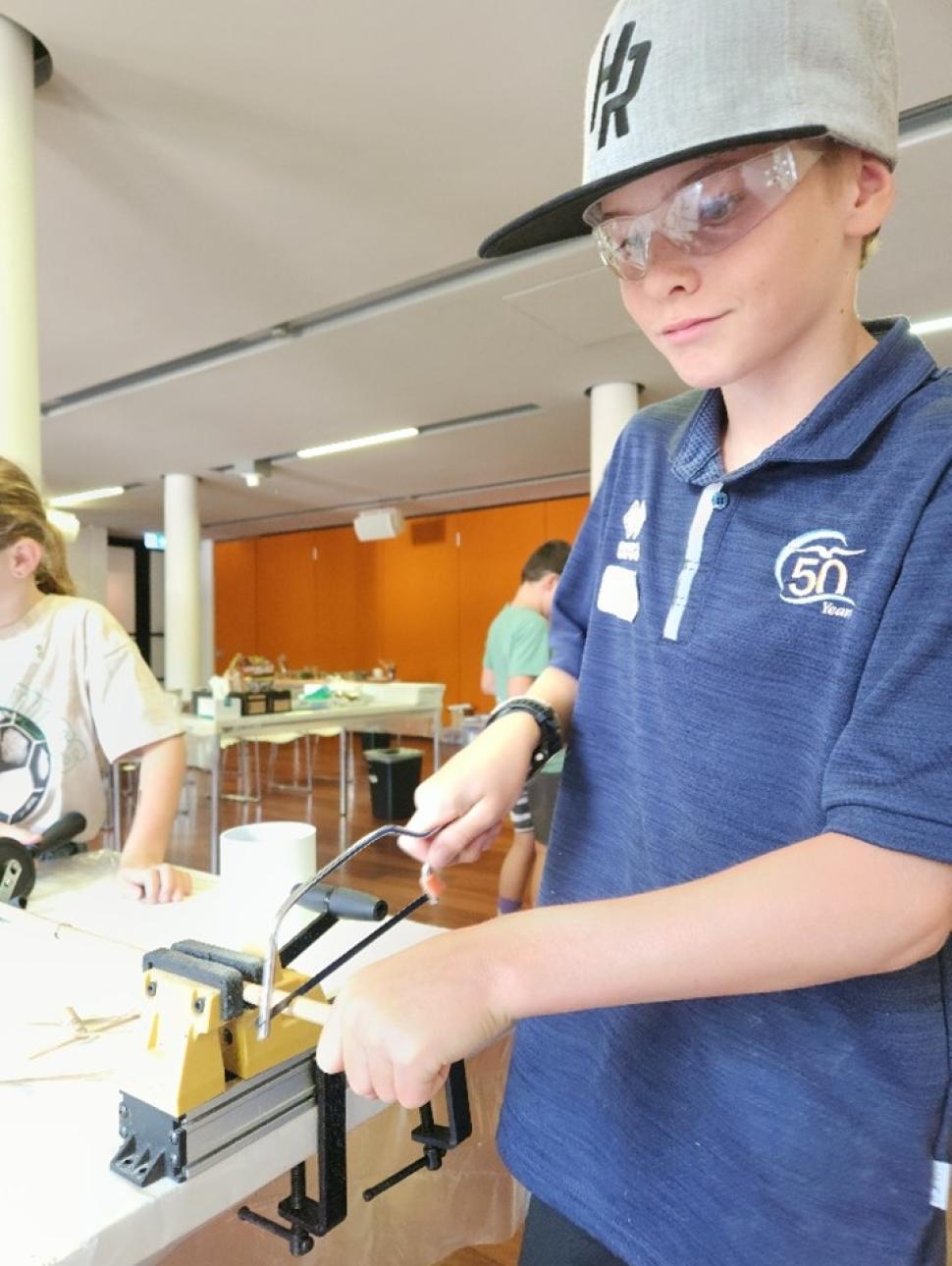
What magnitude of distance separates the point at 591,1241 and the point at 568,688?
46 cm

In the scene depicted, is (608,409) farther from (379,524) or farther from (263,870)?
(263,870)

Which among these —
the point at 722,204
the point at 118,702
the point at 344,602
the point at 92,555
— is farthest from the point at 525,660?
the point at 92,555

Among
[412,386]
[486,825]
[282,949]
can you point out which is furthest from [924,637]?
[412,386]

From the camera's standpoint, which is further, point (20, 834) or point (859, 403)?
point (20, 834)

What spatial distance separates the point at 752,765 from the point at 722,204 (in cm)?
37

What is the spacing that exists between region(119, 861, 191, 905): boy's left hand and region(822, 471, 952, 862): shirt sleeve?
40.6 inches

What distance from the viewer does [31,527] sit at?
1456mm

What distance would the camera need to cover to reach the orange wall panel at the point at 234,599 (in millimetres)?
11969

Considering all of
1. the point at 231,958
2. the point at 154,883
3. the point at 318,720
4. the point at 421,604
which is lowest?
the point at 318,720

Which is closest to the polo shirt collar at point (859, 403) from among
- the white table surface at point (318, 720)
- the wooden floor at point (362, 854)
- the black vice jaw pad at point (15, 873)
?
the black vice jaw pad at point (15, 873)

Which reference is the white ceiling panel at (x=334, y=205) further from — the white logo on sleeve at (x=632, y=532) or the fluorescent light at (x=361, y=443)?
the white logo on sleeve at (x=632, y=532)

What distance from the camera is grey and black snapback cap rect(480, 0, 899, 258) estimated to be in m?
0.47

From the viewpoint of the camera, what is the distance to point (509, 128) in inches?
97.7

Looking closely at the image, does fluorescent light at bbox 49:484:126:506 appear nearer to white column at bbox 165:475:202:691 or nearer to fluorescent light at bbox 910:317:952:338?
white column at bbox 165:475:202:691
